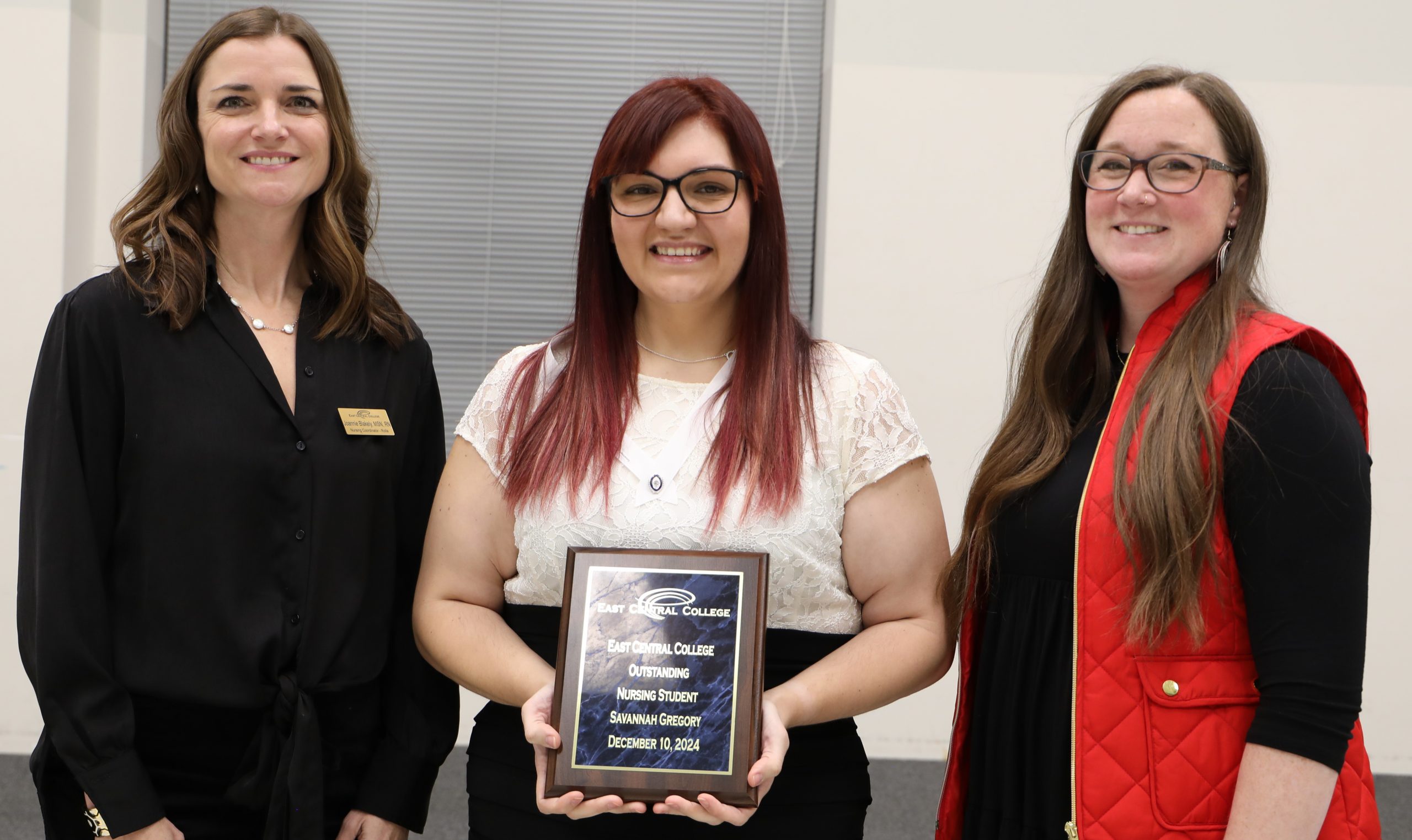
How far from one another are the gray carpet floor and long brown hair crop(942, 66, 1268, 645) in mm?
2223

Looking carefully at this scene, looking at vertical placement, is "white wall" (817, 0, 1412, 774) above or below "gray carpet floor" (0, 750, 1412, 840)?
above

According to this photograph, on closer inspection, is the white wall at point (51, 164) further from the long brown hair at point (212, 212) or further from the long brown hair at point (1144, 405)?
the long brown hair at point (1144, 405)

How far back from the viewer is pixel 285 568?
74.4 inches

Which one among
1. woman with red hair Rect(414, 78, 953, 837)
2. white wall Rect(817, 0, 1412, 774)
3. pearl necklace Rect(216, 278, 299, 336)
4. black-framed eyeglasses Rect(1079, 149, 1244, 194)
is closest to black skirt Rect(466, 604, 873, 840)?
woman with red hair Rect(414, 78, 953, 837)

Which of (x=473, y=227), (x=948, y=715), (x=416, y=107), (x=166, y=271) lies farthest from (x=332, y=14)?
(x=948, y=715)

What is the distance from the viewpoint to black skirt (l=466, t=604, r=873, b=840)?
180 centimetres

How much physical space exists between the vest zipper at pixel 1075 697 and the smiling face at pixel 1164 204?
25 cm

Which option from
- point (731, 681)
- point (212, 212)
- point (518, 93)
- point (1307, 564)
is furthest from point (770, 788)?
point (518, 93)

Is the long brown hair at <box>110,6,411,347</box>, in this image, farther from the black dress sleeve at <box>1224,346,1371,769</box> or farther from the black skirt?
the black dress sleeve at <box>1224,346,1371,769</box>

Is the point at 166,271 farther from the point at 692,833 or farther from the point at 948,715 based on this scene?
the point at 948,715

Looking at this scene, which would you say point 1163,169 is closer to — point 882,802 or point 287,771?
point 287,771

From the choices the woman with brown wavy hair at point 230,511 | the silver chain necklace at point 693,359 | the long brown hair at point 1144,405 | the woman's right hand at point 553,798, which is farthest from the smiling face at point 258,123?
the long brown hair at point 1144,405

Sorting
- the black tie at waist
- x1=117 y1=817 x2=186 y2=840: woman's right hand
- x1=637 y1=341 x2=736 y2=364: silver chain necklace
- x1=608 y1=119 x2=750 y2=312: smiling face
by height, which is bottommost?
x1=117 y1=817 x2=186 y2=840: woman's right hand

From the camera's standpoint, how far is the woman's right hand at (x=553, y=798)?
1.54m
